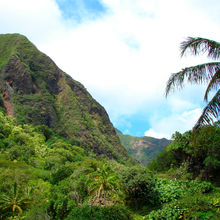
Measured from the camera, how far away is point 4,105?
328 feet

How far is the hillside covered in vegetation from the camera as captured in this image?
1281cm

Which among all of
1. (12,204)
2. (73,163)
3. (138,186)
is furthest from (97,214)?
(73,163)

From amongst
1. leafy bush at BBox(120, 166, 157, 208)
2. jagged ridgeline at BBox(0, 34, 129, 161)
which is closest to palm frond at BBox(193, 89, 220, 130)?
leafy bush at BBox(120, 166, 157, 208)

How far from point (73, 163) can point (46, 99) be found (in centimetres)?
7150

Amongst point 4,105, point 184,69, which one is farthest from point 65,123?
point 184,69

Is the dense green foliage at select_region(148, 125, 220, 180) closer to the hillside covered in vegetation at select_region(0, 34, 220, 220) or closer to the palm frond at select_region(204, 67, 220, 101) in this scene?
the hillside covered in vegetation at select_region(0, 34, 220, 220)

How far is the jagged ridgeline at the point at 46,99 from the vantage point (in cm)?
10231

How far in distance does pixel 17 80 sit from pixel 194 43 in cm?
11163

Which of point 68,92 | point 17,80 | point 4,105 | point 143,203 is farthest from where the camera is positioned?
point 68,92

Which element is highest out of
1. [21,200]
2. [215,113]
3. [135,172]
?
[215,113]

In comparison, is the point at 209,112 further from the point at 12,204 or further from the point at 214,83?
the point at 12,204

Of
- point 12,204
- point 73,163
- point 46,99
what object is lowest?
point 12,204

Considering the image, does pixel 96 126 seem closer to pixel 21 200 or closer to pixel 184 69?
pixel 21 200

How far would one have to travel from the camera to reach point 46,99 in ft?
370
